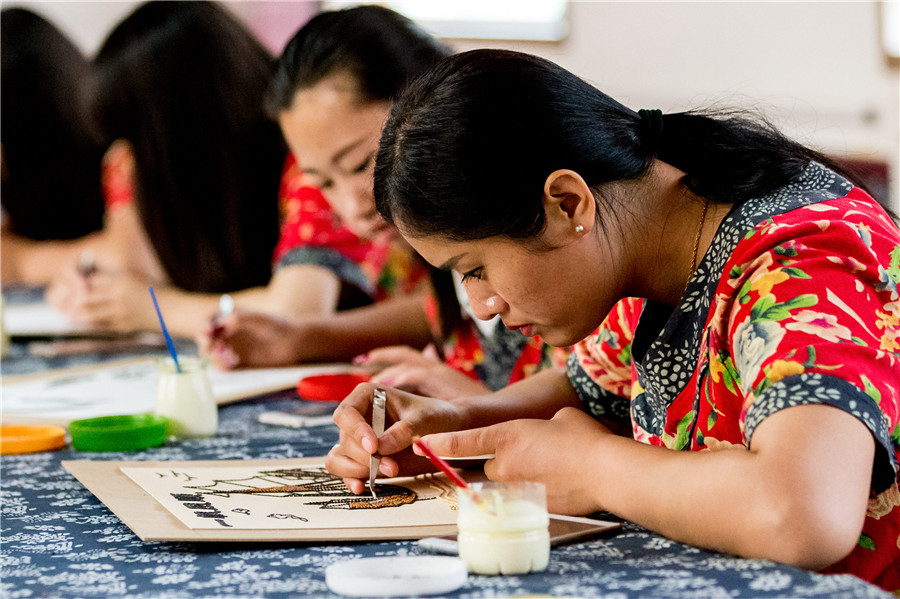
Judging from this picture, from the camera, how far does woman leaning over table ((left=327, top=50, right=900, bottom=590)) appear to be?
0.65m

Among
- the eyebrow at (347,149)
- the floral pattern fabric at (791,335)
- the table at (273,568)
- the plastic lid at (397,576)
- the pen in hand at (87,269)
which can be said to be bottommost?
the pen in hand at (87,269)

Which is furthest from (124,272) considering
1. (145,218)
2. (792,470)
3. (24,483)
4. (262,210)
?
(792,470)

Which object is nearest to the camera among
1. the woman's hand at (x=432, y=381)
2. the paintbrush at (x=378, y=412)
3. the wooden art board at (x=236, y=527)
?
the wooden art board at (x=236, y=527)

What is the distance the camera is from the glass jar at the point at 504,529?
637 millimetres

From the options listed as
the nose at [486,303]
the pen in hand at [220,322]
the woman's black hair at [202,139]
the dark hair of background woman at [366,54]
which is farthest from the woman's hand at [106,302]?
the nose at [486,303]

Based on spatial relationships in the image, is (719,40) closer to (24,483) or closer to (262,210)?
(262,210)

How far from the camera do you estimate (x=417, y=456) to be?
0.96 m

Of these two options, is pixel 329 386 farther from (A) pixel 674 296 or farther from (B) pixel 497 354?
(A) pixel 674 296

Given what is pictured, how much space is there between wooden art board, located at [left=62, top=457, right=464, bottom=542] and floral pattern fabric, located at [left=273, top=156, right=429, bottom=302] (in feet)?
3.66

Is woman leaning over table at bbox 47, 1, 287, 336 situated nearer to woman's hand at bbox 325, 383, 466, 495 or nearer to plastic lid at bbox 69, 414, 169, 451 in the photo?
plastic lid at bbox 69, 414, 169, 451

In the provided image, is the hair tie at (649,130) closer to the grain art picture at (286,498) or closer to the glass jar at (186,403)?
the grain art picture at (286,498)

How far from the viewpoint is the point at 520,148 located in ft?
2.70

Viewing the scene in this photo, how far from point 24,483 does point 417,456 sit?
42 centimetres

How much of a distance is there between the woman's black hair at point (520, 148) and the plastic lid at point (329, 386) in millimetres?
572
